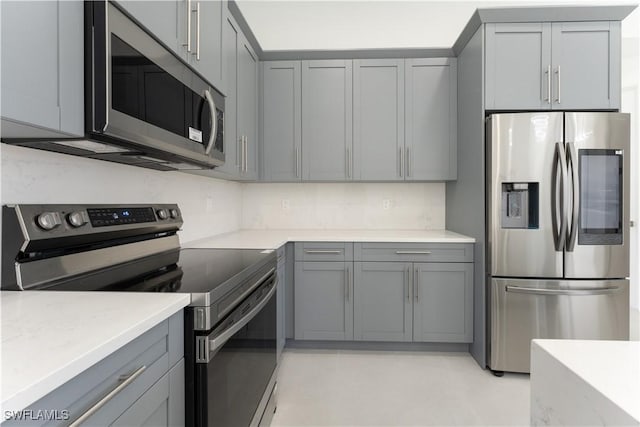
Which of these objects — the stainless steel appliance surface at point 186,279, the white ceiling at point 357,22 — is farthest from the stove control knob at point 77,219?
the white ceiling at point 357,22

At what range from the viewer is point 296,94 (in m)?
3.14

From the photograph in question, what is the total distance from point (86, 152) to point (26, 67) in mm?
582

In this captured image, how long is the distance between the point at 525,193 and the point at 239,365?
7.03 ft

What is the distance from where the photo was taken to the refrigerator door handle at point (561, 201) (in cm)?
237

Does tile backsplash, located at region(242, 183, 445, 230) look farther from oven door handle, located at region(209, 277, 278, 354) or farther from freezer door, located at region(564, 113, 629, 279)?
oven door handle, located at region(209, 277, 278, 354)

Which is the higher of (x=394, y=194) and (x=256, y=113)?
(x=256, y=113)

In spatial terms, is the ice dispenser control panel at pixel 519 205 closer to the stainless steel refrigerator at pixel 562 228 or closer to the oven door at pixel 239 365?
the stainless steel refrigerator at pixel 562 228

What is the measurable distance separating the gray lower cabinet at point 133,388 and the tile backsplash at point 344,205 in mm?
2497

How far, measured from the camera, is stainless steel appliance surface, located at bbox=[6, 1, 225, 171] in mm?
1067

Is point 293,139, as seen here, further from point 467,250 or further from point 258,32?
point 467,250

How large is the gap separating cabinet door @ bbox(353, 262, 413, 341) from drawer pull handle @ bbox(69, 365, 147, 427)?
2154mm

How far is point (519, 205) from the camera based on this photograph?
8.16ft

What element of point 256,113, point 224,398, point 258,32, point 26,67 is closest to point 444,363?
point 224,398

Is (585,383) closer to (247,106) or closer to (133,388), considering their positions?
(133,388)
